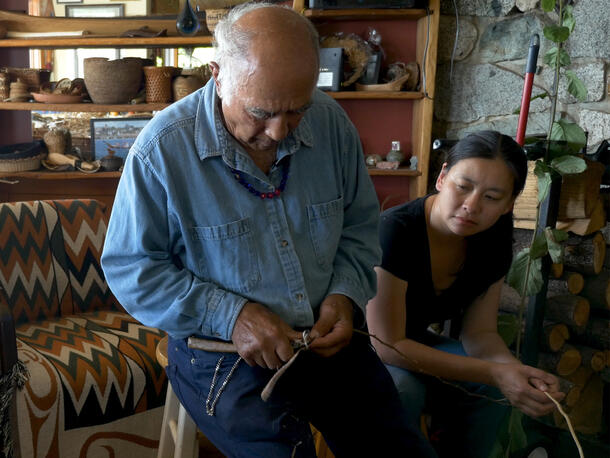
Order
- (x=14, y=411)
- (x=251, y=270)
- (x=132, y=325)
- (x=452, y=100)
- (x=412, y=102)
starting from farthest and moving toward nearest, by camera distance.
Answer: (x=412, y=102)
(x=452, y=100)
(x=132, y=325)
(x=14, y=411)
(x=251, y=270)

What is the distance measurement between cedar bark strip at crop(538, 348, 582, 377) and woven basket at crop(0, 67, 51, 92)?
296cm

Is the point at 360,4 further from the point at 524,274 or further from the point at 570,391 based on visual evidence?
the point at 570,391

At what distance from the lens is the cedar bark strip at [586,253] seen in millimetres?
2217

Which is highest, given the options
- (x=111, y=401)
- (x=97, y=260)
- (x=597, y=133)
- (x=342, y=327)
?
(x=597, y=133)

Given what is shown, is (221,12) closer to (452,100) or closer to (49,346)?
(452,100)

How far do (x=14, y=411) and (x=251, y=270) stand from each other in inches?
28.8

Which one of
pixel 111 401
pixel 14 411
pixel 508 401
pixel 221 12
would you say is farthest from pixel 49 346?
pixel 221 12

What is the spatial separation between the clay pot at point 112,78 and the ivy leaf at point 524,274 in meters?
2.26

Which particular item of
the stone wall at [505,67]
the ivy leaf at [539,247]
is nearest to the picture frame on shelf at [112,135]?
the stone wall at [505,67]

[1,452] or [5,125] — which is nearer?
[1,452]

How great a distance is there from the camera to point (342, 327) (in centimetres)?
124

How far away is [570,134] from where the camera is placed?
1.96m

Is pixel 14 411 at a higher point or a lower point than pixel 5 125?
lower

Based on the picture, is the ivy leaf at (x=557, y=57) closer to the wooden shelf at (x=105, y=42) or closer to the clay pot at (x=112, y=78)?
the wooden shelf at (x=105, y=42)
